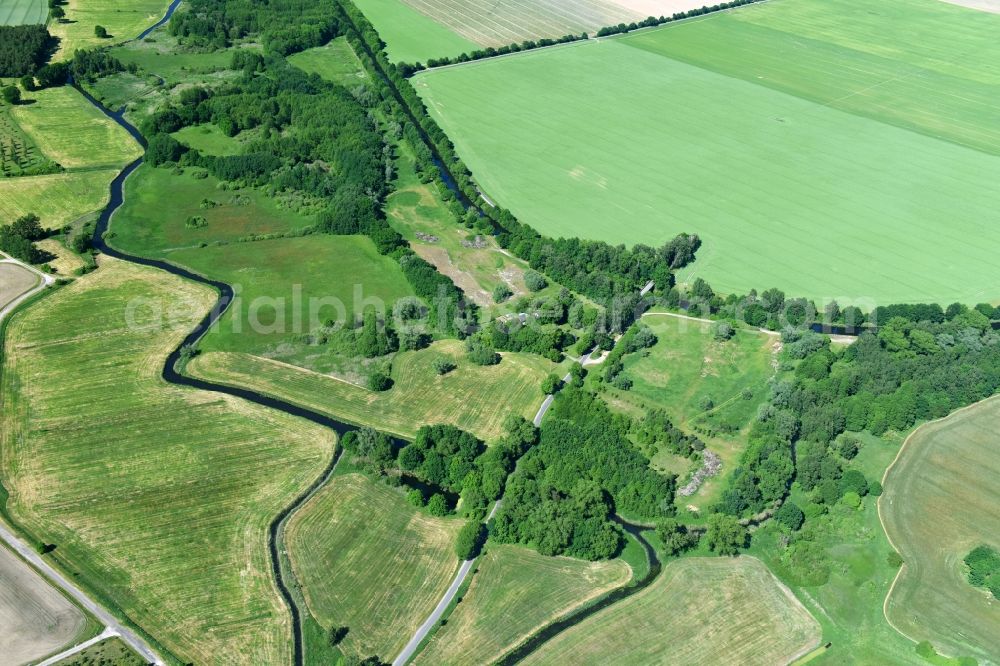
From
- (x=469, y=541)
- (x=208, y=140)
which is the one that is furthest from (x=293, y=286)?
(x=469, y=541)

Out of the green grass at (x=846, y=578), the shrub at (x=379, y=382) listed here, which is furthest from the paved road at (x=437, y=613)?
the green grass at (x=846, y=578)

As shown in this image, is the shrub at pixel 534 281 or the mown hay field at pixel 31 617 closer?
the mown hay field at pixel 31 617

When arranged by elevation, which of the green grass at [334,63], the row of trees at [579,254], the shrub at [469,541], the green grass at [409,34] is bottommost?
→ the shrub at [469,541]

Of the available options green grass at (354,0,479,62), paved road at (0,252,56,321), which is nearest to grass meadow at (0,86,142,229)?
paved road at (0,252,56,321)

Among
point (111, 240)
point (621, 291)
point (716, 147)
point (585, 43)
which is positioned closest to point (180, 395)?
point (111, 240)

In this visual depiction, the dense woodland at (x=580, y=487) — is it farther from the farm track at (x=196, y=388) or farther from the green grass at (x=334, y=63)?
the green grass at (x=334, y=63)

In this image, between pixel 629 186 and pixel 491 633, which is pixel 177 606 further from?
pixel 629 186
